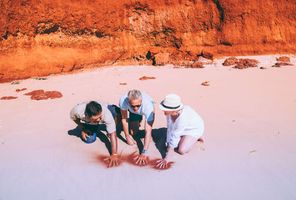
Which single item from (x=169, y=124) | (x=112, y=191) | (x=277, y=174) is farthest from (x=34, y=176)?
(x=277, y=174)

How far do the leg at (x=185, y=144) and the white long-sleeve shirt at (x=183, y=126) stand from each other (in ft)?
0.15

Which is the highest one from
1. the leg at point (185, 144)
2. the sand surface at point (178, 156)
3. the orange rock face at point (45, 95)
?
the leg at point (185, 144)

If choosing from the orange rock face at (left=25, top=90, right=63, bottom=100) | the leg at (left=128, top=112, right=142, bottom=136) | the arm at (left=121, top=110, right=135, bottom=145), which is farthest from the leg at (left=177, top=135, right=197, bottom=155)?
the orange rock face at (left=25, top=90, right=63, bottom=100)

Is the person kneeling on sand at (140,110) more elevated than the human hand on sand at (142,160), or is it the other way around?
the person kneeling on sand at (140,110)

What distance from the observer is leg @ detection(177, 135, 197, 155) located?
4185 mm

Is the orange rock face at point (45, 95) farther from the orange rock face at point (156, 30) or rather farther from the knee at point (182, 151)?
the knee at point (182, 151)

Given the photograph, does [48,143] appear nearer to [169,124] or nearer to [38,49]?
[169,124]

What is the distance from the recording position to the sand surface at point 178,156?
3.48m

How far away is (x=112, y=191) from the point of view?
351cm

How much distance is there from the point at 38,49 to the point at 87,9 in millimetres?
2104

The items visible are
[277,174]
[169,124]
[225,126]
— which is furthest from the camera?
[225,126]

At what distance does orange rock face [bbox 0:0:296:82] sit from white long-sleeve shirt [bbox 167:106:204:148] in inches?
285

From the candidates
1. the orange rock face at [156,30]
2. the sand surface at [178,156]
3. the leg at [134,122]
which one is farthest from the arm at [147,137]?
the orange rock face at [156,30]

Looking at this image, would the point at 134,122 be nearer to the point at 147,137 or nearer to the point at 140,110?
the point at 140,110
